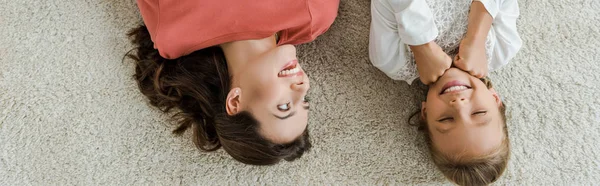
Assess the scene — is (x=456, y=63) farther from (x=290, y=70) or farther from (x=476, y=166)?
(x=290, y=70)

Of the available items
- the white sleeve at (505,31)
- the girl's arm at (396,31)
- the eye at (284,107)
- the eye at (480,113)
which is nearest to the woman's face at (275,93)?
the eye at (284,107)

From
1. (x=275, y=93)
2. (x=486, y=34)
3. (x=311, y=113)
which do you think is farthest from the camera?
(x=311, y=113)

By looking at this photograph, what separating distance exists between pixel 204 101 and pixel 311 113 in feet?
0.88

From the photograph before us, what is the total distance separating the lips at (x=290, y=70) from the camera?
87 centimetres

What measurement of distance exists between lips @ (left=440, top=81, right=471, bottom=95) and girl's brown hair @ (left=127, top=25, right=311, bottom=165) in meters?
0.29

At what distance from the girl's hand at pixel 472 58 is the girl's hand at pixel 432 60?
0.02 m

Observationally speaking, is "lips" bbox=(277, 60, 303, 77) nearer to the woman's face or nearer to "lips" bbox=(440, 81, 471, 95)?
the woman's face

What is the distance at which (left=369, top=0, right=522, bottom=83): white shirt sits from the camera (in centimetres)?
96

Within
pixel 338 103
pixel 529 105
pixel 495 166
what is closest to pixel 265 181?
pixel 338 103

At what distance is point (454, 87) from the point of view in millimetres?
914

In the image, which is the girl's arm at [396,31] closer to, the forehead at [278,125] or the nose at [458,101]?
the nose at [458,101]

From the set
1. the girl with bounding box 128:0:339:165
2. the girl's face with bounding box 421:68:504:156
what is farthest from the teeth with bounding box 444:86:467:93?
the girl with bounding box 128:0:339:165

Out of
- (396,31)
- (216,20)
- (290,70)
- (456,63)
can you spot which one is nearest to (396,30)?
(396,31)

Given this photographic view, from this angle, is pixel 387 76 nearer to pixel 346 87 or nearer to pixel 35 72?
pixel 346 87
